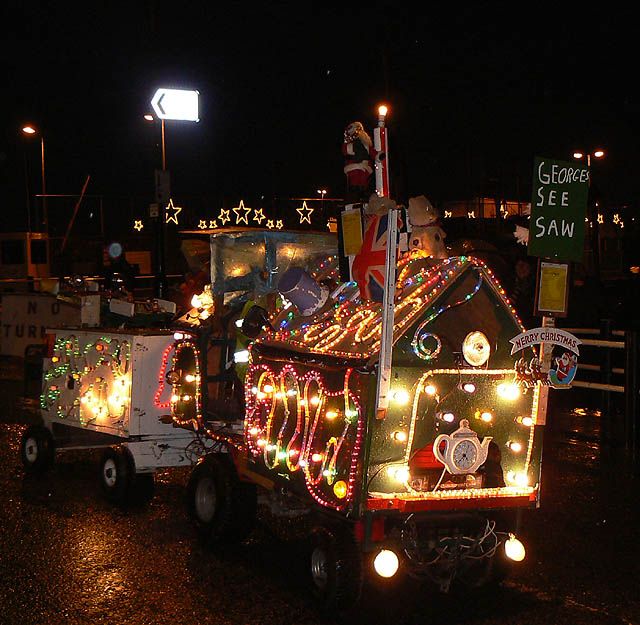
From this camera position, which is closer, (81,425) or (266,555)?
(266,555)

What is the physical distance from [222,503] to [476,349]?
7.13 ft

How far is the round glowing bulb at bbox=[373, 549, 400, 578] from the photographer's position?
4.88m

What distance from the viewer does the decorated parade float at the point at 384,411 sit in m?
4.92

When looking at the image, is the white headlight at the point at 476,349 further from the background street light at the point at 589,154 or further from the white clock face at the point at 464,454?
the background street light at the point at 589,154

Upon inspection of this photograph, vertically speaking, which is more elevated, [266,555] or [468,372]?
[468,372]

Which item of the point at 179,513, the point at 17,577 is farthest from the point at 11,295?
the point at 17,577

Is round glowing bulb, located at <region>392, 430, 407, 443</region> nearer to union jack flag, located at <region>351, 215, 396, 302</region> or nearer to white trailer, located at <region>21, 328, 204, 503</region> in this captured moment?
union jack flag, located at <region>351, 215, 396, 302</region>

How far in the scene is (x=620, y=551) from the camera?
21.1 feet

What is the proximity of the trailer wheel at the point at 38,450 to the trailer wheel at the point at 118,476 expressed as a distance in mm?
1187

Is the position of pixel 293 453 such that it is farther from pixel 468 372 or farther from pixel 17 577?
pixel 17 577

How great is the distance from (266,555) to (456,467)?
1.80 metres

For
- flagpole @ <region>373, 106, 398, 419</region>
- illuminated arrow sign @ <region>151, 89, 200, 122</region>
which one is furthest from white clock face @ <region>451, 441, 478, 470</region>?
illuminated arrow sign @ <region>151, 89, 200, 122</region>

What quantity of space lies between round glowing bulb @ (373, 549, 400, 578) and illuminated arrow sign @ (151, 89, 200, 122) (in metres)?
10.8

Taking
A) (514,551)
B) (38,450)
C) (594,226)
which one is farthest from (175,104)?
(594,226)
